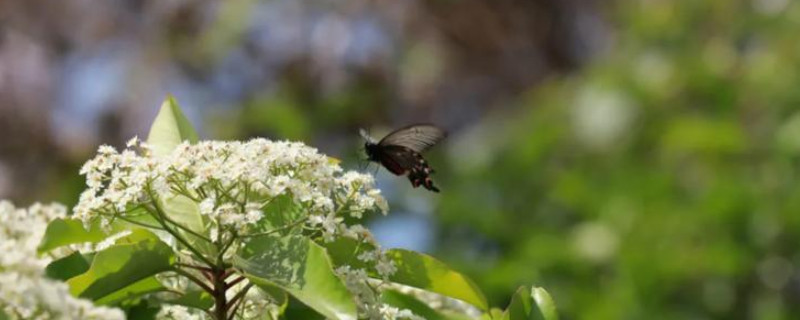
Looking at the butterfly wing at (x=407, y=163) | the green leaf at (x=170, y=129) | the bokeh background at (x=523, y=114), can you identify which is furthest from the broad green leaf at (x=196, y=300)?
the bokeh background at (x=523, y=114)

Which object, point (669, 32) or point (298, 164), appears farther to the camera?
point (669, 32)

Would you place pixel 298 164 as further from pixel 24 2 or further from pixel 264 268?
pixel 24 2

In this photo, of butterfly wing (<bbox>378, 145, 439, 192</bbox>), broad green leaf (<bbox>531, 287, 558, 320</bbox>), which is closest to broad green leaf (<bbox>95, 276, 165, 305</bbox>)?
broad green leaf (<bbox>531, 287, 558, 320</bbox>)

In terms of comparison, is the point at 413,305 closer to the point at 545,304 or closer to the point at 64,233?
the point at 545,304

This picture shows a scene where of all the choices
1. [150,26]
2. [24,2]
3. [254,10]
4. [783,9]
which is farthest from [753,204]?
[24,2]

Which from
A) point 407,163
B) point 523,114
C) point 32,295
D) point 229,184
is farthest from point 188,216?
point 523,114
